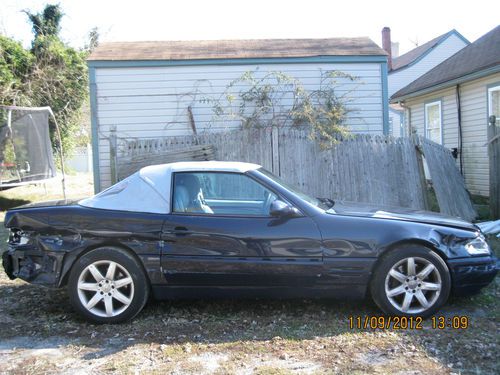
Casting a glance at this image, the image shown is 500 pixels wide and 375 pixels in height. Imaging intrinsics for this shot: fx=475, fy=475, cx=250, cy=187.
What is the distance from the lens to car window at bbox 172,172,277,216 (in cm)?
439

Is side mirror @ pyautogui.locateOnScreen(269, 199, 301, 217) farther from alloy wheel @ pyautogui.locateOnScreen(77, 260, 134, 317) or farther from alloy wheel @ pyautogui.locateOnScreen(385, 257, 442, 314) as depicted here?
alloy wheel @ pyautogui.locateOnScreen(77, 260, 134, 317)

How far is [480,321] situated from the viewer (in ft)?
13.8

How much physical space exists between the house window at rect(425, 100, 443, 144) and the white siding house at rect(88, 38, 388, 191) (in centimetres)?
558

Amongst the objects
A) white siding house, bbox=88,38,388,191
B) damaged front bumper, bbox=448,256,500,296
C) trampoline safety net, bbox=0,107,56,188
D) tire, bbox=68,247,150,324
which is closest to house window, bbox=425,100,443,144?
white siding house, bbox=88,38,388,191

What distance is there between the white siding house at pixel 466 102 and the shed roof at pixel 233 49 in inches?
138

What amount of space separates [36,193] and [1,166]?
3.26 metres

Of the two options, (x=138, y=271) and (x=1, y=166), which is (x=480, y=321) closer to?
(x=138, y=271)

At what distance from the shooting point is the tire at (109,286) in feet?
13.8

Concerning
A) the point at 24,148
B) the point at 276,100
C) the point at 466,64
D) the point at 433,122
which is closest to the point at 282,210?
the point at 276,100

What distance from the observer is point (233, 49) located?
1016 centimetres

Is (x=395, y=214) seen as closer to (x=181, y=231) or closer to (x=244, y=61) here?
(x=181, y=231)

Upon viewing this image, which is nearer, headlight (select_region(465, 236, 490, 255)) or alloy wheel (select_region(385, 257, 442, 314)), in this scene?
alloy wheel (select_region(385, 257, 442, 314))
